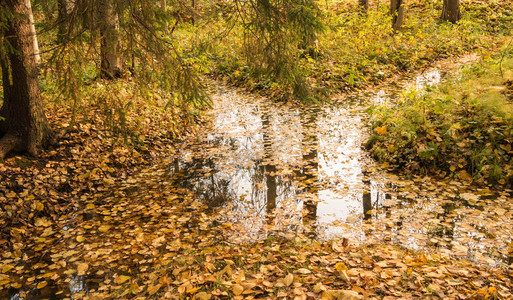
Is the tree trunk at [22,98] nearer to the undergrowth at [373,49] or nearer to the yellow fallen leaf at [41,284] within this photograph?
the yellow fallen leaf at [41,284]

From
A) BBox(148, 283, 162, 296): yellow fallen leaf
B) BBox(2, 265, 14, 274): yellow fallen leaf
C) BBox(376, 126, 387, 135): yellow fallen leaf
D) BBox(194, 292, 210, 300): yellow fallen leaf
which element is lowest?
BBox(148, 283, 162, 296): yellow fallen leaf

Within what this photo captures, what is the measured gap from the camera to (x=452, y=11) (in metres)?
16.0

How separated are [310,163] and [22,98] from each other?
5203mm

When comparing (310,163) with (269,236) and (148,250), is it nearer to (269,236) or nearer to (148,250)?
(269,236)

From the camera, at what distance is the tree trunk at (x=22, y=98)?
5223 mm

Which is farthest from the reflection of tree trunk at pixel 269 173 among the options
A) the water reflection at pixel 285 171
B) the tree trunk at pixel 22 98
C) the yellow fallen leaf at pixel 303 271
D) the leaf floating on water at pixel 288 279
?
the tree trunk at pixel 22 98

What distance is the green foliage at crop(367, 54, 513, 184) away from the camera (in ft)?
17.2

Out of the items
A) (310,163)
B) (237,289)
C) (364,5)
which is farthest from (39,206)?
(364,5)

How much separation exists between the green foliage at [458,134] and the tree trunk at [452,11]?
36.7ft

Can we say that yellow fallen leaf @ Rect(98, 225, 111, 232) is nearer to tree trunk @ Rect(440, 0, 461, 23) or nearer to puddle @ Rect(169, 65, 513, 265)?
puddle @ Rect(169, 65, 513, 265)

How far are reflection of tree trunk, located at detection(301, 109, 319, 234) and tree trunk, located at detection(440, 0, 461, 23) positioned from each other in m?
11.0

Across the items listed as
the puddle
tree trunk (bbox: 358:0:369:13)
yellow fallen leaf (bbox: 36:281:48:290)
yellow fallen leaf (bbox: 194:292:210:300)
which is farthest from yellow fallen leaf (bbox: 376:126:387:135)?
tree trunk (bbox: 358:0:369:13)

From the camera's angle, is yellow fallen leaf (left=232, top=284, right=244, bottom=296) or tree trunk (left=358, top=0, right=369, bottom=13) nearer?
yellow fallen leaf (left=232, top=284, right=244, bottom=296)

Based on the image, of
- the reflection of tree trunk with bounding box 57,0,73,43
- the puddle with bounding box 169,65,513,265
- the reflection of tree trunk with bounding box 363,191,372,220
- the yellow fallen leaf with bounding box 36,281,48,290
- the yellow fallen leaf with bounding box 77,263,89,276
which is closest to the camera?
the yellow fallen leaf with bounding box 36,281,48,290
